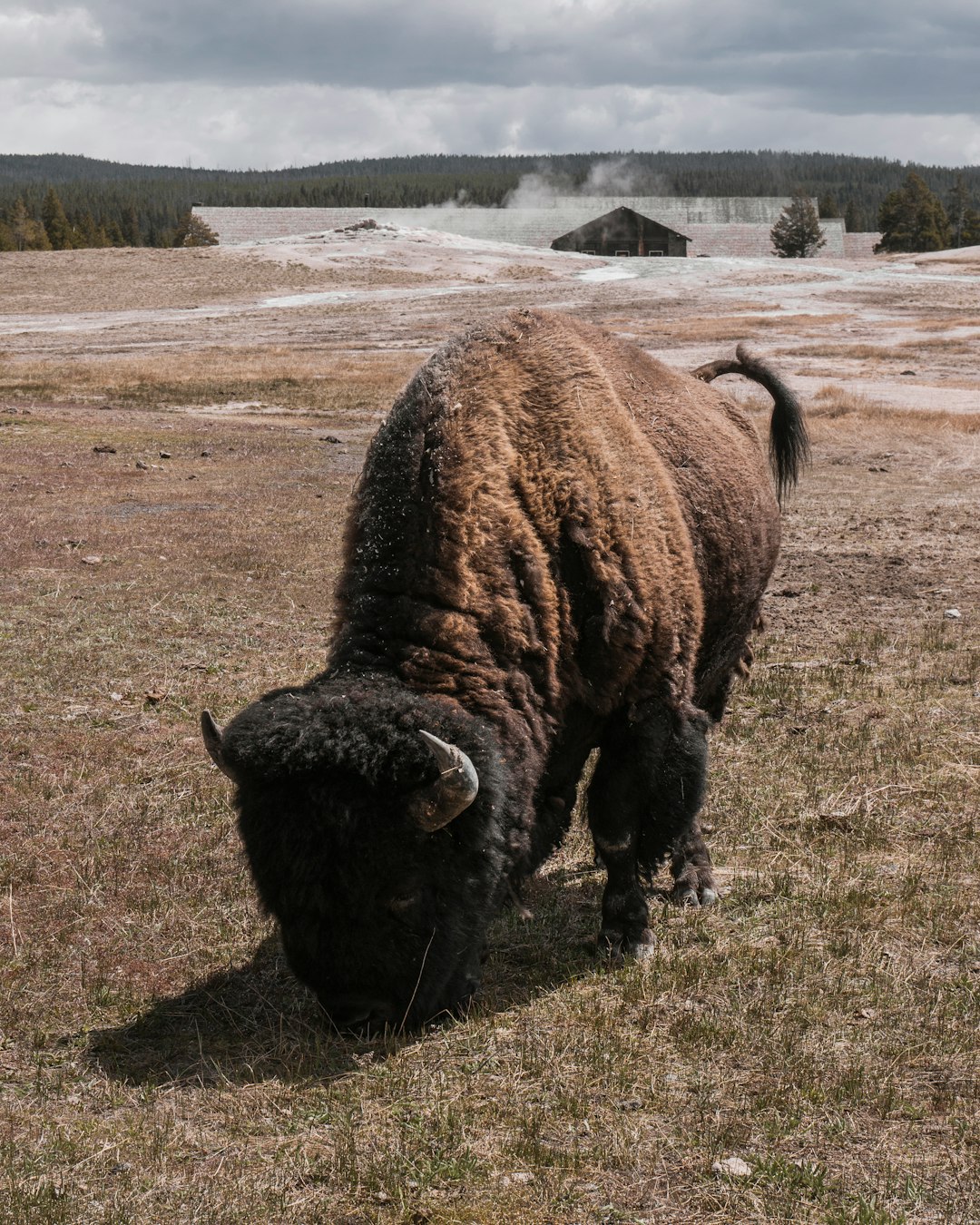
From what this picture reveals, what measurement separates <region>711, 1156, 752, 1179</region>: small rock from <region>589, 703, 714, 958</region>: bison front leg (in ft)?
4.99

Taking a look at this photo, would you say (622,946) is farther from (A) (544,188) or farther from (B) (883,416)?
(A) (544,188)

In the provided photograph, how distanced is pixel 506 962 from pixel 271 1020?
3.26 feet

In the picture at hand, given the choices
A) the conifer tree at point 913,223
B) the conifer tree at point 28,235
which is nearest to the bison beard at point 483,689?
the conifer tree at point 913,223

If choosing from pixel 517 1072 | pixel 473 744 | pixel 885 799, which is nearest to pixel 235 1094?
pixel 517 1072

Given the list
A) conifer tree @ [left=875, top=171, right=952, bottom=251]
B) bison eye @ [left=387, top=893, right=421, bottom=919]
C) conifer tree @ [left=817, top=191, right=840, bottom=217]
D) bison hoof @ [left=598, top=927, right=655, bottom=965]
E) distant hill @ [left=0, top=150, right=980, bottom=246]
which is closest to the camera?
bison eye @ [left=387, top=893, right=421, bottom=919]

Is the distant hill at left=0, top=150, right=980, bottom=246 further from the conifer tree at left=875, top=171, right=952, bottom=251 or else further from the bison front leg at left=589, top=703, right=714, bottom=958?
the bison front leg at left=589, top=703, right=714, bottom=958

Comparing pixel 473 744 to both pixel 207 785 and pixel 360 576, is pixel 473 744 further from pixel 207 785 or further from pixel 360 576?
pixel 207 785

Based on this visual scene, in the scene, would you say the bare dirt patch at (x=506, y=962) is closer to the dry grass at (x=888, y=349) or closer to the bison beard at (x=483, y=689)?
the bison beard at (x=483, y=689)

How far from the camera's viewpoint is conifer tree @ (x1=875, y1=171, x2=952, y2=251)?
90.8m

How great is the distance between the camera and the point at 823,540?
13203 millimetres

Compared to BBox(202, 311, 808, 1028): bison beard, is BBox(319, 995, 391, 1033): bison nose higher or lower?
lower

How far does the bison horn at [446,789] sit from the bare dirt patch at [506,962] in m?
0.79

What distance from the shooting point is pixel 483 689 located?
429cm

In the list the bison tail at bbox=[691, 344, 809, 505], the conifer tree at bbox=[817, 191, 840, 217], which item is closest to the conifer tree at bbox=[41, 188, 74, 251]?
the conifer tree at bbox=[817, 191, 840, 217]
